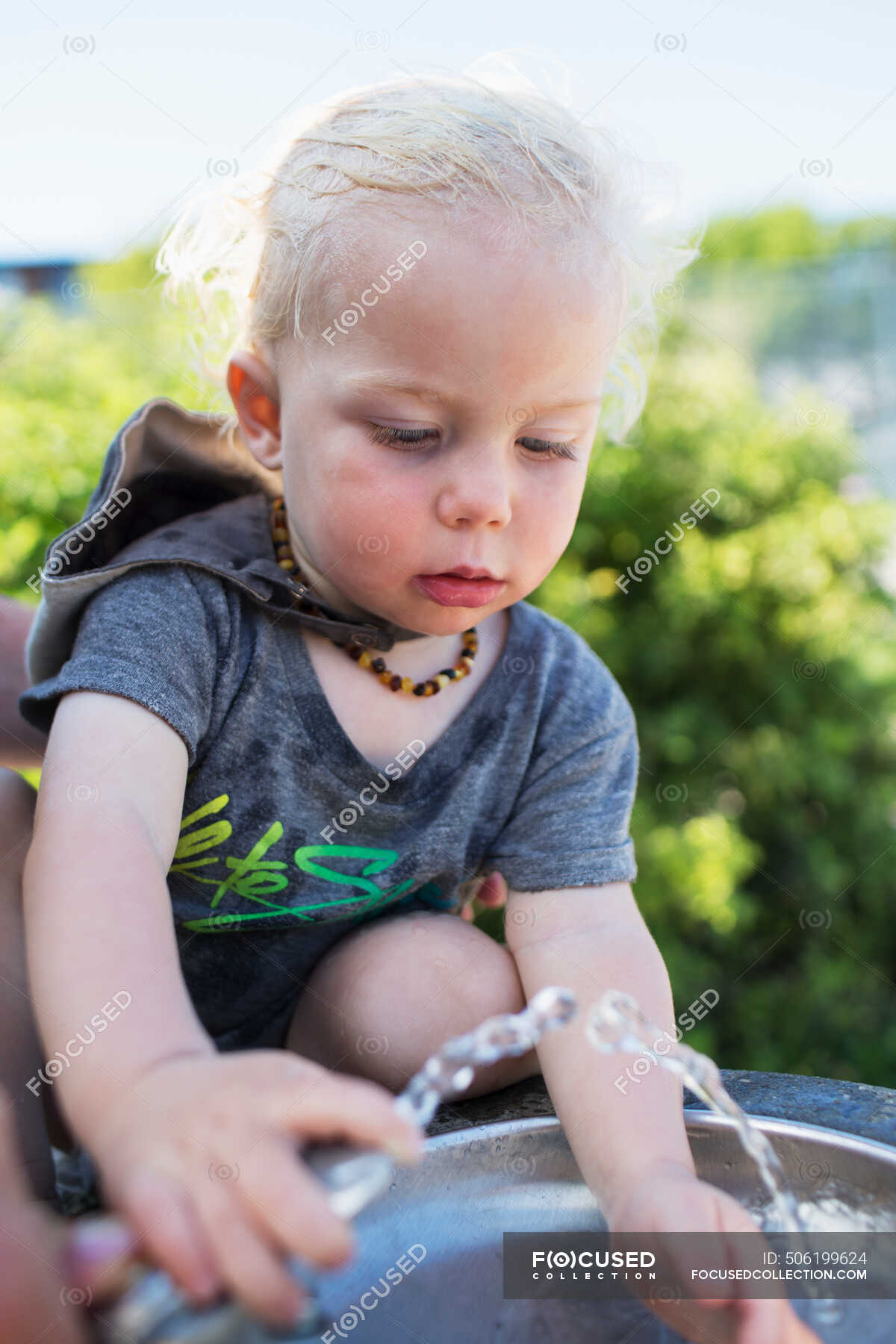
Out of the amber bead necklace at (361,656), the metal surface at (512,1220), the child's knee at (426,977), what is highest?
the amber bead necklace at (361,656)

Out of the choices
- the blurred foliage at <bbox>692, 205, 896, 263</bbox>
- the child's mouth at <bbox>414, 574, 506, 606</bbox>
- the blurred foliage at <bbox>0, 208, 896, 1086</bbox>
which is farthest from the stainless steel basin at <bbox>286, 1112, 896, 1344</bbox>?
the blurred foliage at <bbox>692, 205, 896, 263</bbox>

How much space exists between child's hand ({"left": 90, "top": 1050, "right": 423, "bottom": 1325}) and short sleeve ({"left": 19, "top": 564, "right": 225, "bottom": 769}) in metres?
0.45

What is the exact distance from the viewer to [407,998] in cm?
119

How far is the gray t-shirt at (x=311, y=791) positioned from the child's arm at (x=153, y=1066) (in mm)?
110

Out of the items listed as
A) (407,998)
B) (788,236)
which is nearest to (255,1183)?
(407,998)

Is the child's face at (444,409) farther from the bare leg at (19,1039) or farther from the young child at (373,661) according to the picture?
the bare leg at (19,1039)

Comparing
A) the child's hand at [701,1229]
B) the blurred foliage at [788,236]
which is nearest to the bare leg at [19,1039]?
the child's hand at [701,1229]

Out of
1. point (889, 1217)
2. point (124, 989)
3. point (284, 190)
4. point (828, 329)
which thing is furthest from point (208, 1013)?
point (828, 329)

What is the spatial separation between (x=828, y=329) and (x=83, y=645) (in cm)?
616

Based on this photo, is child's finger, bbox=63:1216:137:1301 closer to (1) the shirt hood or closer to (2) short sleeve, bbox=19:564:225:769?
(2) short sleeve, bbox=19:564:225:769

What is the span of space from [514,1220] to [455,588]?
0.57m

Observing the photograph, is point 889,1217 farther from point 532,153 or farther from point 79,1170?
point 532,153

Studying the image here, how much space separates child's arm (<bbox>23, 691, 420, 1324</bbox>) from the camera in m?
0.58

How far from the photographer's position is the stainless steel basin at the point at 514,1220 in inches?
37.3
